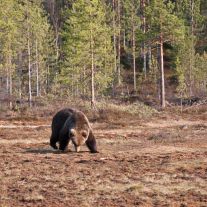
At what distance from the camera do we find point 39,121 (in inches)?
899

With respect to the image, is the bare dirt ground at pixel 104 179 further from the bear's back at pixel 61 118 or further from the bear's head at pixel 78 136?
the bear's back at pixel 61 118

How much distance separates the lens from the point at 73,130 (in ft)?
27.3

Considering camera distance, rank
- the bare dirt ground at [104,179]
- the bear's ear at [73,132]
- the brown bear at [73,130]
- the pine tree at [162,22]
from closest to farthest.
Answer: the bare dirt ground at [104,179], the bear's ear at [73,132], the brown bear at [73,130], the pine tree at [162,22]

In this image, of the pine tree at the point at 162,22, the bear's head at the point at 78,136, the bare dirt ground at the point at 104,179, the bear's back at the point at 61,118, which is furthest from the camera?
the pine tree at the point at 162,22

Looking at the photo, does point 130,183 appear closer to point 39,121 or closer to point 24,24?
point 39,121

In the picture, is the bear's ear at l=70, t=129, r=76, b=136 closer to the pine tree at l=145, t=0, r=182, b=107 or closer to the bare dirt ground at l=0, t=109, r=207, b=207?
the bare dirt ground at l=0, t=109, r=207, b=207

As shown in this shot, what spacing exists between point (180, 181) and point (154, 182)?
0.66m

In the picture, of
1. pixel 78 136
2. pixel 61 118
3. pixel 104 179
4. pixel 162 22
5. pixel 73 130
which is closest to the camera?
pixel 104 179

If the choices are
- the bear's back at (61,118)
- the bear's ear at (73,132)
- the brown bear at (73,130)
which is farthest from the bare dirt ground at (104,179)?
the bear's back at (61,118)

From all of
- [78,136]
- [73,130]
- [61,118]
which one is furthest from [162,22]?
[73,130]

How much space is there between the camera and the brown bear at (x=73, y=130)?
8.59 metres

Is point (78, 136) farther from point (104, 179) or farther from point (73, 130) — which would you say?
point (104, 179)

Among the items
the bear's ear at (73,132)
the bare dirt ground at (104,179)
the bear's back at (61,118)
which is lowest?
the bare dirt ground at (104,179)

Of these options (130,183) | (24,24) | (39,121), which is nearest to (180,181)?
(130,183)
